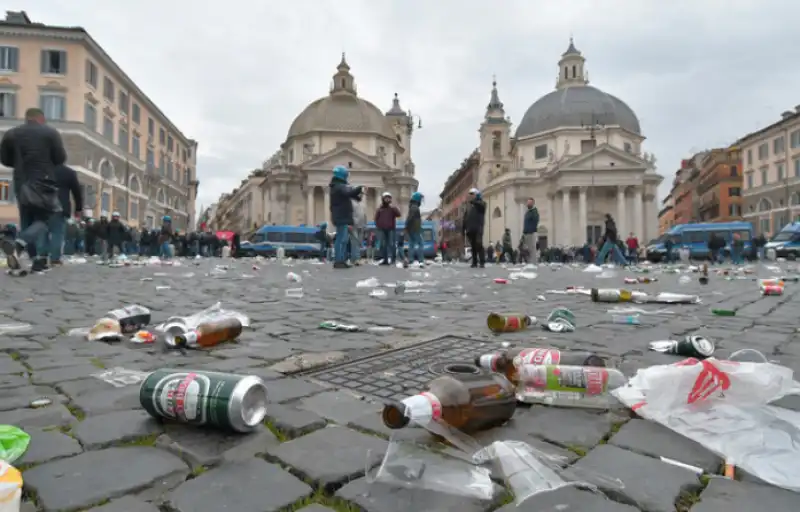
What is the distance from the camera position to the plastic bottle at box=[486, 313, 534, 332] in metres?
3.79

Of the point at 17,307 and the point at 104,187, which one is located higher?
the point at 104,187

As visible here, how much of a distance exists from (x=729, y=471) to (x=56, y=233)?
11.7 m

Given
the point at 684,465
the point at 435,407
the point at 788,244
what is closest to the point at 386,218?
the point at 435,407

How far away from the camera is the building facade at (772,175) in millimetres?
54031

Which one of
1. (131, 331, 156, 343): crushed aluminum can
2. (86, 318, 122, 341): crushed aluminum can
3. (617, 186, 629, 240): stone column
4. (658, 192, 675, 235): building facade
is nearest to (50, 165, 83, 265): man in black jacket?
(86, 318, 122, 341): crushed aluminum can

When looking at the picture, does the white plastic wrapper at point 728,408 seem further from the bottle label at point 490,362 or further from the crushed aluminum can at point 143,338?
the crushed aluminum can at point 143,338

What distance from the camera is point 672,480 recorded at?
1.50 meters

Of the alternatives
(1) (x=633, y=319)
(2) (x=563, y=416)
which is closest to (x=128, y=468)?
(2) (x=563, y=416)

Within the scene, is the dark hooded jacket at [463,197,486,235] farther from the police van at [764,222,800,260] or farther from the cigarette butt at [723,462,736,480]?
the police van at [764,222,800,260]

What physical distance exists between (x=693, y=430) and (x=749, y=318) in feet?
11.1

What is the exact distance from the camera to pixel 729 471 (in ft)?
5.07

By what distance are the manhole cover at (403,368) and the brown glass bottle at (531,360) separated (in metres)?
0.13

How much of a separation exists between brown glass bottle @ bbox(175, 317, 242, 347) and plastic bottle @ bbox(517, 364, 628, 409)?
206cm

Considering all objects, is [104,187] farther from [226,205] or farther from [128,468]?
[226,205]
